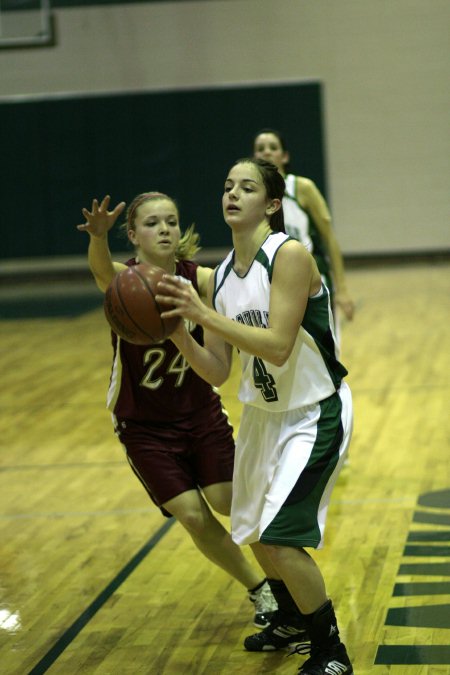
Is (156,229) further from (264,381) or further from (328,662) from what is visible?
(328,662)

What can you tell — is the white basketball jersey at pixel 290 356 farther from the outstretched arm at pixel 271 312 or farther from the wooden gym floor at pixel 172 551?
the wooden gym floor at pixel 172 551

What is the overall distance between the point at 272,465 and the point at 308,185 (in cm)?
283

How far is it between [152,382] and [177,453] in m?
0.28

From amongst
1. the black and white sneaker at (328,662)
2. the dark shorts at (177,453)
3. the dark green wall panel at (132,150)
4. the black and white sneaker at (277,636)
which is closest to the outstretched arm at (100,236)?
the dark shorts at (177,453)

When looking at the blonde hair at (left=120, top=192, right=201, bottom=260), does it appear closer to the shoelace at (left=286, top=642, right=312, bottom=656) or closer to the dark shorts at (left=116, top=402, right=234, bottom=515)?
the dark shorts at (left=116, top=402, right=234, bottom=515)

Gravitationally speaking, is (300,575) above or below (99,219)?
below

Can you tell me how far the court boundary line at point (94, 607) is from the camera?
388 centimetres

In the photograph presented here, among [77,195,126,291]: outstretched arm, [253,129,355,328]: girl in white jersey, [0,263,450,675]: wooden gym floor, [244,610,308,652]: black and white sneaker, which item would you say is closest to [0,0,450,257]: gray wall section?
[0,263,450,675]: wooden gym floor

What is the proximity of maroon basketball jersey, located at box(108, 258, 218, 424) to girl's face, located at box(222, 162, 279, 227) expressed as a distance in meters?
0.65

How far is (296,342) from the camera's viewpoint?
11.6 feet

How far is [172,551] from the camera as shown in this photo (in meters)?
5.08

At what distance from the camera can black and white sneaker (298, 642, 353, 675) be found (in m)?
3.45

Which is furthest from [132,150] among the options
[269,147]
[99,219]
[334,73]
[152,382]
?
[152,382]

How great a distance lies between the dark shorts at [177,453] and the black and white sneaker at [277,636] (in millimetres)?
540
